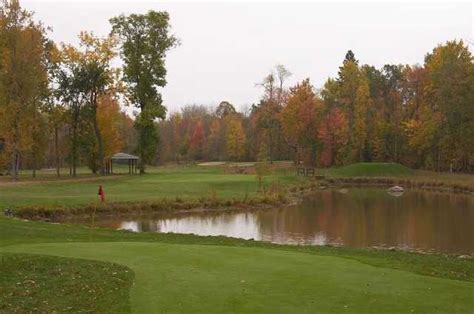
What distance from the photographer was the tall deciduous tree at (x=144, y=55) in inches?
2368

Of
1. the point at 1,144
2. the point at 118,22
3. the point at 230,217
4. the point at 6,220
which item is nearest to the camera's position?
the point at 1,144

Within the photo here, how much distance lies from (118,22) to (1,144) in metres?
50.5

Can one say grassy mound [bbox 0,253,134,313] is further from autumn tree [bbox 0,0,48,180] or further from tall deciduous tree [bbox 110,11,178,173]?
tall deciduous tree [bbox 110,11,178,173]

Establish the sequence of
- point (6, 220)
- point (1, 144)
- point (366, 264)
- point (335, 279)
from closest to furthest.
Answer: point (335, 279) < point (1, 144) < point (366, 264) < point (6, 220)

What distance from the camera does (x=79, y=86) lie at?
56.1 meters

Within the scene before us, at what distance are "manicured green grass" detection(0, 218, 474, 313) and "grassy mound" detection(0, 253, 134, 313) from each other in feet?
A: 0.94

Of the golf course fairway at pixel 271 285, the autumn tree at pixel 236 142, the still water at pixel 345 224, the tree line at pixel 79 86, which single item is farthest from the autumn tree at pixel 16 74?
the autumn tree at pixel 236 142

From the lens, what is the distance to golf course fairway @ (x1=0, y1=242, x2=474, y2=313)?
8906 mm

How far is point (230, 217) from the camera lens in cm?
3281

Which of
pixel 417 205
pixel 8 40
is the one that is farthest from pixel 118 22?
pixel 417 205

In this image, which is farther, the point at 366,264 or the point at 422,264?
the point at 422,264

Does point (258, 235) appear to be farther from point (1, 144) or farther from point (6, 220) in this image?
point (1, 144)

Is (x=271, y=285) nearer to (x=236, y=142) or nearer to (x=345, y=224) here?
(x=345, y=224)

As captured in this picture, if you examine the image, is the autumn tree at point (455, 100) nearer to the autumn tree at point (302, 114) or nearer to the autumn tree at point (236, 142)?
the autumn tree at point (302, 114)
